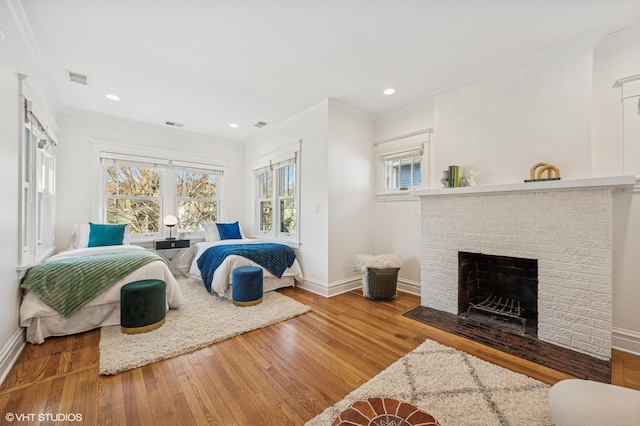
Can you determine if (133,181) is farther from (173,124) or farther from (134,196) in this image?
(173,124)

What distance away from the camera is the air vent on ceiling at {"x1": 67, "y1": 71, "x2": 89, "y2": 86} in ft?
9.82

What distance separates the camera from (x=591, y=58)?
2352 mm

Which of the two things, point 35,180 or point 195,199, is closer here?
point 35,180

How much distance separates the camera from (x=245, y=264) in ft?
11.7

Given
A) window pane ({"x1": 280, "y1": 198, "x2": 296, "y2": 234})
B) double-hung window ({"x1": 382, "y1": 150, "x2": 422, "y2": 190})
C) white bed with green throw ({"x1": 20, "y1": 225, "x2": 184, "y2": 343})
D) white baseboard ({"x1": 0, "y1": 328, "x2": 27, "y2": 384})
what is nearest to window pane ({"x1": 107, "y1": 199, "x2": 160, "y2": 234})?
white bed with green throw ({"x1": 20, "y1": 225, "x2": 184, "y2": 343})

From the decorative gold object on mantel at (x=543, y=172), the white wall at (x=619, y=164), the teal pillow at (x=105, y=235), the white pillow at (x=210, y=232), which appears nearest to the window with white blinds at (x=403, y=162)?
the decorative gold object on mantel at (x=543, y=172)

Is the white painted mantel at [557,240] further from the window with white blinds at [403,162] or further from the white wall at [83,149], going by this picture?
the white wall at [83,149]

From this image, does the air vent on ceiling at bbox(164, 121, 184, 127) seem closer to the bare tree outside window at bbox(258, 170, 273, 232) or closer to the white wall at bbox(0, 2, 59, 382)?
the bare tree outside window at bbox(258, 170, 273, 232)

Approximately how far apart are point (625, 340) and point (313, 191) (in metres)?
3.45

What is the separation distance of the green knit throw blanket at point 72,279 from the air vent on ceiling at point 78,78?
2.07 metres

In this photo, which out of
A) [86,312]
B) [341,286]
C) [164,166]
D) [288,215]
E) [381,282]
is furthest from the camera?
[164,166]

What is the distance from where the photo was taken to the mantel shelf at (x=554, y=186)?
79.7 inches

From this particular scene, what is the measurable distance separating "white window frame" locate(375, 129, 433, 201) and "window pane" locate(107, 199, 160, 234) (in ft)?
13.1

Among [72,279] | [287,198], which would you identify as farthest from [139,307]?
[287,198]
